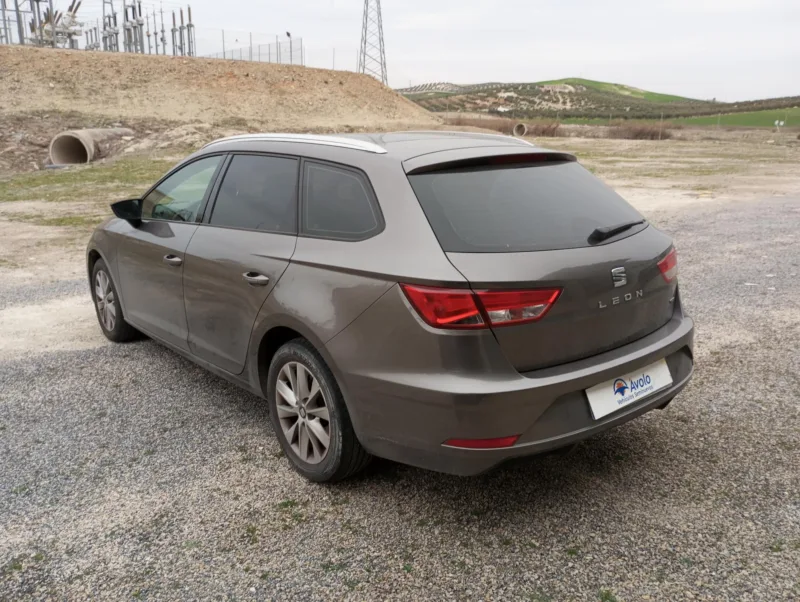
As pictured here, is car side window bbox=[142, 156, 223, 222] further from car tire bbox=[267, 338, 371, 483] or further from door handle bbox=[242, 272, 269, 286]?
car tire bbox=[267, 338, 371, 483]

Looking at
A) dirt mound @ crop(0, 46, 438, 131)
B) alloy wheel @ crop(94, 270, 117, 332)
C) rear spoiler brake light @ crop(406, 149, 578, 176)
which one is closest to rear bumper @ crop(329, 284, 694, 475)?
rear spoiler brake light @ crop(406, 149, 578, 176)

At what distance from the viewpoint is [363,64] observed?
6122 centimetres

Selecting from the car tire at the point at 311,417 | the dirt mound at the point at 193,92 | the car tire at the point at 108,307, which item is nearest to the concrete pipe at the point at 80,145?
the dirt mound at the point at 193,92

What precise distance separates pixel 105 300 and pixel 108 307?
0.25ft

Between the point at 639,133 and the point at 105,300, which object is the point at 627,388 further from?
the point at 639,133

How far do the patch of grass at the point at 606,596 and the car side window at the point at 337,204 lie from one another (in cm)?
167

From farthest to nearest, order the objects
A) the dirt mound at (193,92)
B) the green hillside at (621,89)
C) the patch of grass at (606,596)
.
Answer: the green hillside at (621,89)
the dirt mound at (193,92)
the patch of grass at (606,596)

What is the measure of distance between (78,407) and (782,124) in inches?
2281

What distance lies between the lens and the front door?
4133mm

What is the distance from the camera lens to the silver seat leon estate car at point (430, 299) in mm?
2586

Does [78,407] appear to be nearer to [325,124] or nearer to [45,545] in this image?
[45,545]

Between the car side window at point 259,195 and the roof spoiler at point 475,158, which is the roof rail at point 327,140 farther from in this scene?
the roof spoiler at point 475,158

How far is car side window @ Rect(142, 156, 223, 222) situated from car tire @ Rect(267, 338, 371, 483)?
1.36 meters

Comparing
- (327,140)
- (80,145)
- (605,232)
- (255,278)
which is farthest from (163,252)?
(80,145)
